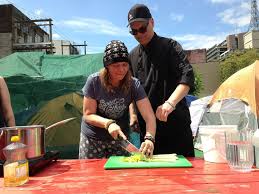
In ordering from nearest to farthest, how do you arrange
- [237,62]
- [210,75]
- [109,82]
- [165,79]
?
[109,82] < [165,79] < [237,62] < [210,75]

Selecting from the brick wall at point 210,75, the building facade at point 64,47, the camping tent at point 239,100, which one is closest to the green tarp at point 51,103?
the camping tent at point 239,100

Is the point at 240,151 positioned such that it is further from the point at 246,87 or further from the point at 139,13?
the point at 246,87

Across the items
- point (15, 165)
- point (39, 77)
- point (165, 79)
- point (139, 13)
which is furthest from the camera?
point (39, 77)

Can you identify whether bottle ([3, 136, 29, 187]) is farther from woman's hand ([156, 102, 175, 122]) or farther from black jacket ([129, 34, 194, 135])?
black jacket ([129, 34, 194, 135])

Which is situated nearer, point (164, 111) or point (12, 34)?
point (164, 111)

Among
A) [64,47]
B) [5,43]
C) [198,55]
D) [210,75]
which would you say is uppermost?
[64,47]

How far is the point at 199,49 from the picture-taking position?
45.7 m

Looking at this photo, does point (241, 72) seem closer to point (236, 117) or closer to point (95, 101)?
point (236, 117)

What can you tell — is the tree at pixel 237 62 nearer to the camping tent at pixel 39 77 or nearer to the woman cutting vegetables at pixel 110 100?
the camping tent at pixel 39 77

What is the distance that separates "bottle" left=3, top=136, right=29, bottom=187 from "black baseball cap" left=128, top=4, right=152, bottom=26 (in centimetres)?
130

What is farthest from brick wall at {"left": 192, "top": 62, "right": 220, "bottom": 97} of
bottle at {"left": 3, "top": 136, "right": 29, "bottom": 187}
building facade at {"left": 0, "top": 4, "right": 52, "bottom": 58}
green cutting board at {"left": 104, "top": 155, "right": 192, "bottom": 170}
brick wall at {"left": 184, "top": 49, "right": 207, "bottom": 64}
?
bottle at {"left": 3, "top": 136, "right": 29, "bottom": 187}

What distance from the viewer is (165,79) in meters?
2.73

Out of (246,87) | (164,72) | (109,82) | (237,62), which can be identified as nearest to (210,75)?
(237,62)

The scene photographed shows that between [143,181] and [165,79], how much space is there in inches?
47.9
